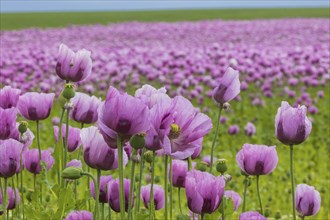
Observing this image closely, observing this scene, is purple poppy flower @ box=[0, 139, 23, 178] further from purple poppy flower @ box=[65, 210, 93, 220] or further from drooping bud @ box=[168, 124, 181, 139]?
drooping bud @ box=[168, 124, 181, 139]

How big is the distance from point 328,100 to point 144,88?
8.98 metres

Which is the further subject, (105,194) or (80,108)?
(80,108)

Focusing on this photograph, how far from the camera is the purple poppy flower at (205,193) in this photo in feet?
5.59

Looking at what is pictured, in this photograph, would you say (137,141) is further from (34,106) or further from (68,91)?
(34,106)

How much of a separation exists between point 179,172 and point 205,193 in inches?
22.1

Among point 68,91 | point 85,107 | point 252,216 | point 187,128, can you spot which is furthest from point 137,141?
point 85,107

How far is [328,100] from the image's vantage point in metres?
10.4

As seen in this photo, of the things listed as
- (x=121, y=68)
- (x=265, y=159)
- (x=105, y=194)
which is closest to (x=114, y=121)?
(x=105, y=194)

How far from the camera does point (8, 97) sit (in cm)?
228

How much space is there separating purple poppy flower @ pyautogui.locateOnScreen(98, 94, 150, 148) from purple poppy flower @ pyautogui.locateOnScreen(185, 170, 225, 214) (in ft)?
1.06

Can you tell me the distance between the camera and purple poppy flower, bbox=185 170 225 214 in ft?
5.59

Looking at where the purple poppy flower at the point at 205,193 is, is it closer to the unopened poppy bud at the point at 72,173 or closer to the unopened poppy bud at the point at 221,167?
the unopened poppy bud at the point at 221,167

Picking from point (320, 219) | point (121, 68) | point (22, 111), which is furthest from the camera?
point (121, 68)

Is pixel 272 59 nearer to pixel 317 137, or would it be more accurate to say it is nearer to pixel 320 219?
pixel 317 137
